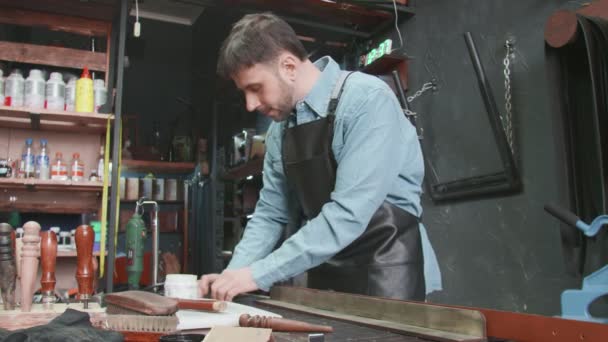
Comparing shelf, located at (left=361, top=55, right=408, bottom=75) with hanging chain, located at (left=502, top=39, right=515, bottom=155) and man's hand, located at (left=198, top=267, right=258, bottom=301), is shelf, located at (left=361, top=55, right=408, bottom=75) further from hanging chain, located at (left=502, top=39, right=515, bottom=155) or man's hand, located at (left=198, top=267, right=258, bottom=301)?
man's hand, located at (left=198, top=267, right=258, bottom=301)

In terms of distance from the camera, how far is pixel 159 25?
6.61 m

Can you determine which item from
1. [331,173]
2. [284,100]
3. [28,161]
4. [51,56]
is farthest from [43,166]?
[331,173]

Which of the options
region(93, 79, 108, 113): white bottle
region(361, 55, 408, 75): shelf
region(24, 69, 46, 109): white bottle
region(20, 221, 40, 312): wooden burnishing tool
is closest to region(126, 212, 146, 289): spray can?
region(93, 79, 108, 113): white bottle

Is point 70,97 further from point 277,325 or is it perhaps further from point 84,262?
point 277,325

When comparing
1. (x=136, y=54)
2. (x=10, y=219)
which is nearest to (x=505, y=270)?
(x=10, y=219)

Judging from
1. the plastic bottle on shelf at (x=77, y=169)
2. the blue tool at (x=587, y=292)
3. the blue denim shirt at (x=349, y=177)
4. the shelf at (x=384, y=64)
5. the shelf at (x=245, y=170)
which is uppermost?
the shelf at (x=384, y=64)

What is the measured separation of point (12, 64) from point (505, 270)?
290cm

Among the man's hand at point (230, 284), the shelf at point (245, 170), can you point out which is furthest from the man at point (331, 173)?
the shelf at point (245, 170)

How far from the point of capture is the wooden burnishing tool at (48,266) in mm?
1374

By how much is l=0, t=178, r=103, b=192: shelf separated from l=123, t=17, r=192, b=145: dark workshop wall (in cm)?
410

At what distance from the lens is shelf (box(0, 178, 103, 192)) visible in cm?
296

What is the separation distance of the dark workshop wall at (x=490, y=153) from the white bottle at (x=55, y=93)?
1.95 meters

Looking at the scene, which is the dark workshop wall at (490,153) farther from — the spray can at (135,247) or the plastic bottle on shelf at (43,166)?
the plastic bottle on shelf at (43,166)

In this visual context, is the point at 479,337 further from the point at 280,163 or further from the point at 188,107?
the point at 188,107
